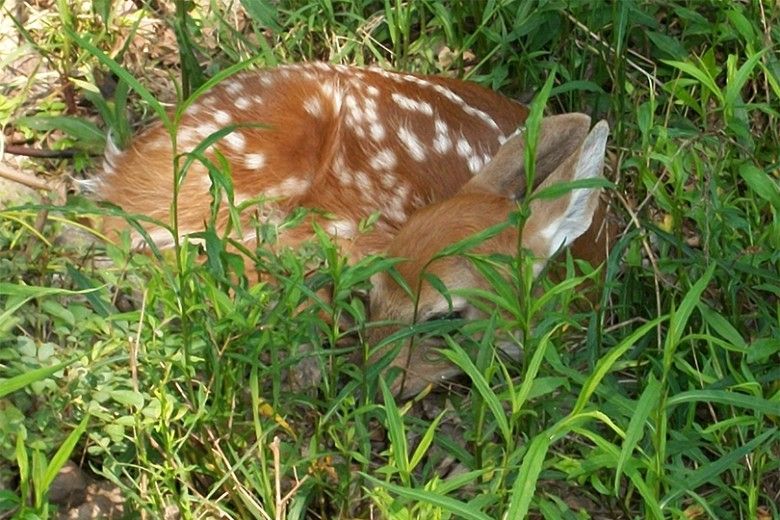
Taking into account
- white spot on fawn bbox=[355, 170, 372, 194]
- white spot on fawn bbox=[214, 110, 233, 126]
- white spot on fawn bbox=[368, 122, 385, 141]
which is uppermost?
white spot on fawn bbox=[214, 110, 233, 126]

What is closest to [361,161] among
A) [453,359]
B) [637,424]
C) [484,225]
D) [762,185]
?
[484,225]

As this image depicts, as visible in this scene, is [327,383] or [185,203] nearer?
[327,383]

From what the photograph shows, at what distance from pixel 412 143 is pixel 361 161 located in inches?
7.4

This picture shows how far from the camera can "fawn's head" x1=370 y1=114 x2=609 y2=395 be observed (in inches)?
141

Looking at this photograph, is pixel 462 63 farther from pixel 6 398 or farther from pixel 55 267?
pixel 6 398

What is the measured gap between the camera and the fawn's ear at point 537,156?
3.68 meters

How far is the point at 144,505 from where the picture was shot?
109 inches

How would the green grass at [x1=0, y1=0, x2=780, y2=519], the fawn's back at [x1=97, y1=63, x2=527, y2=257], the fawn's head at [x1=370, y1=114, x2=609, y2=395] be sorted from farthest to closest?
the fawn's back at [x1=97, y1=63, x2=527, y2=257] → the fawn's head at [x1=370, y1=114, x2=609, y2=395] → the green grass at [x1=0, y1=0, x2=780, y2=519]

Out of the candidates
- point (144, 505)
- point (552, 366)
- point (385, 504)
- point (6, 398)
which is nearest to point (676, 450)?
point (552, 366)

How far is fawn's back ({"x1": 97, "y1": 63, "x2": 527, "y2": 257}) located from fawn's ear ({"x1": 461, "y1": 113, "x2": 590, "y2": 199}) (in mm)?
341

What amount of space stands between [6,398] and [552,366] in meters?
1.22

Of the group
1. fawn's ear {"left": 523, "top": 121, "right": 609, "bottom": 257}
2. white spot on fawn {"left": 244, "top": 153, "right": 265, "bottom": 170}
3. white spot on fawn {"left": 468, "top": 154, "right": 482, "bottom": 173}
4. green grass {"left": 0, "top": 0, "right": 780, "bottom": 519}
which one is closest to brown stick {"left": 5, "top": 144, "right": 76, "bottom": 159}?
green grass {"left": 0, "top": 0, "right": 780, "bottom": 519}

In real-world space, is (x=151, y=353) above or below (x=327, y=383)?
above

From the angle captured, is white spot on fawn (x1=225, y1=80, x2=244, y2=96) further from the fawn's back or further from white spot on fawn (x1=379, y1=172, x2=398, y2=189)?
white spot on fawn (x1=379, y1=172, x2=398, y2=189)
